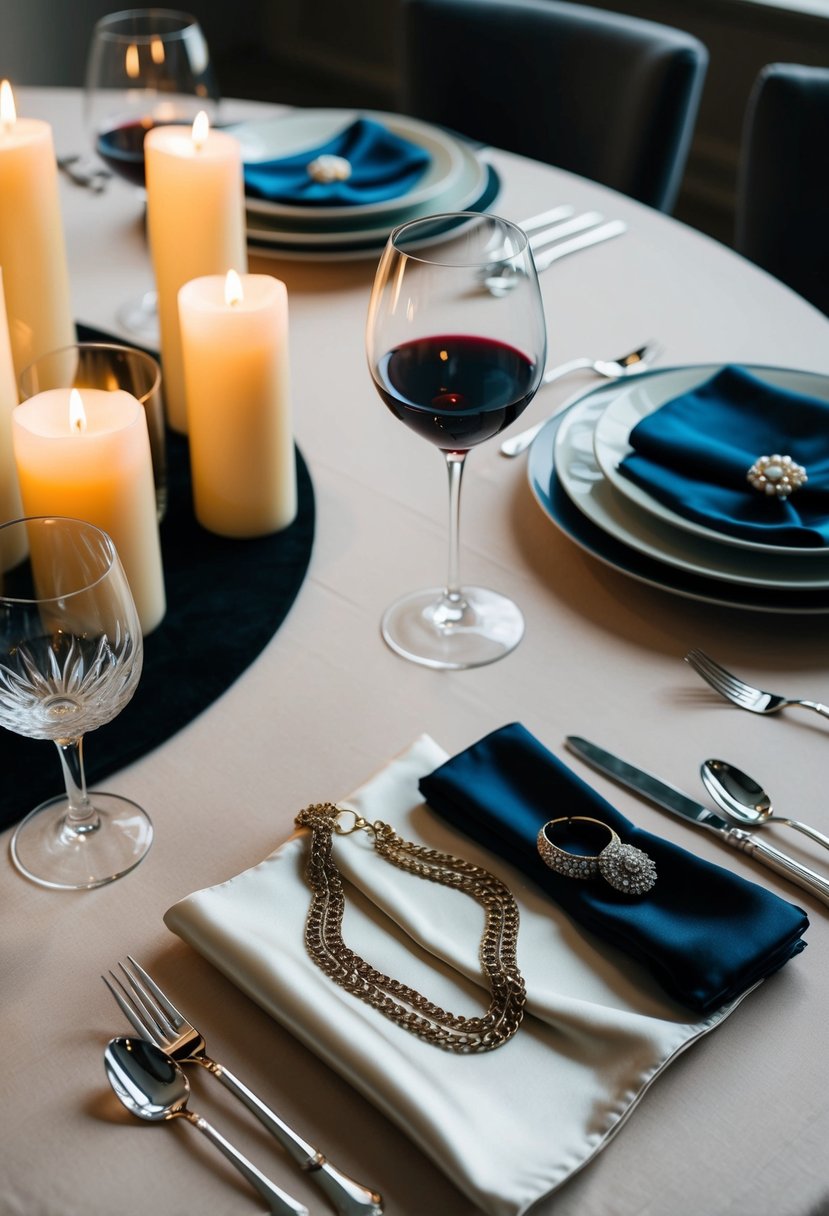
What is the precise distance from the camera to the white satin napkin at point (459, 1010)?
0.55m

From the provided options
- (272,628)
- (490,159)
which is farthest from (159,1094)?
(490,159)

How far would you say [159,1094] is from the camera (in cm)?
58

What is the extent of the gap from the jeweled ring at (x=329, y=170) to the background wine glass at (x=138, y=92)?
150mm

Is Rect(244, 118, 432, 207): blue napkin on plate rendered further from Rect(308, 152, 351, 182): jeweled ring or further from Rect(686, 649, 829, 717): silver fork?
Rect(686, 649, 829, 717): silver fork

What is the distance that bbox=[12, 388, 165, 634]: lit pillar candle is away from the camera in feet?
2.60

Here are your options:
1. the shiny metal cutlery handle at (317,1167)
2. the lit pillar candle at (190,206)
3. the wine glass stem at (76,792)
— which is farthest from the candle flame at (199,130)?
the shiny metal cutlery handle at (317,1167)

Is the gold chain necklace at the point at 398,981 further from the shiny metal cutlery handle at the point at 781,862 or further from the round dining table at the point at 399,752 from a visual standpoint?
the shiny metal cutlery handle at the point at 781,862

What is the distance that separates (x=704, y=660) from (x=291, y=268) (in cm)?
77

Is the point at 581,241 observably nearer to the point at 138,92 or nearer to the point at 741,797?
the point at 138,92

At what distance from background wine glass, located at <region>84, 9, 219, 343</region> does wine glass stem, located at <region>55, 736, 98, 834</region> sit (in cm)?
70

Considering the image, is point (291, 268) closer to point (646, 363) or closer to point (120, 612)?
point (646, 363)

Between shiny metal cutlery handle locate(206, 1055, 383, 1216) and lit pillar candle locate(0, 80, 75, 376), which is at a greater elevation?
lit pillar candle locate(0, 80, 75, 376)

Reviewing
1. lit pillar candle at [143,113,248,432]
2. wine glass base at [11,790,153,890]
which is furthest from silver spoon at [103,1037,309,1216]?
lit pillar candle at [143,113,248,432]

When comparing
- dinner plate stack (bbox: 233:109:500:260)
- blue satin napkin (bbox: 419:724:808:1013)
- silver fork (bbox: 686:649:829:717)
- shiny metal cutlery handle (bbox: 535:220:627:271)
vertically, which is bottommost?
silver fork (bbox: 686:649:829:717)
